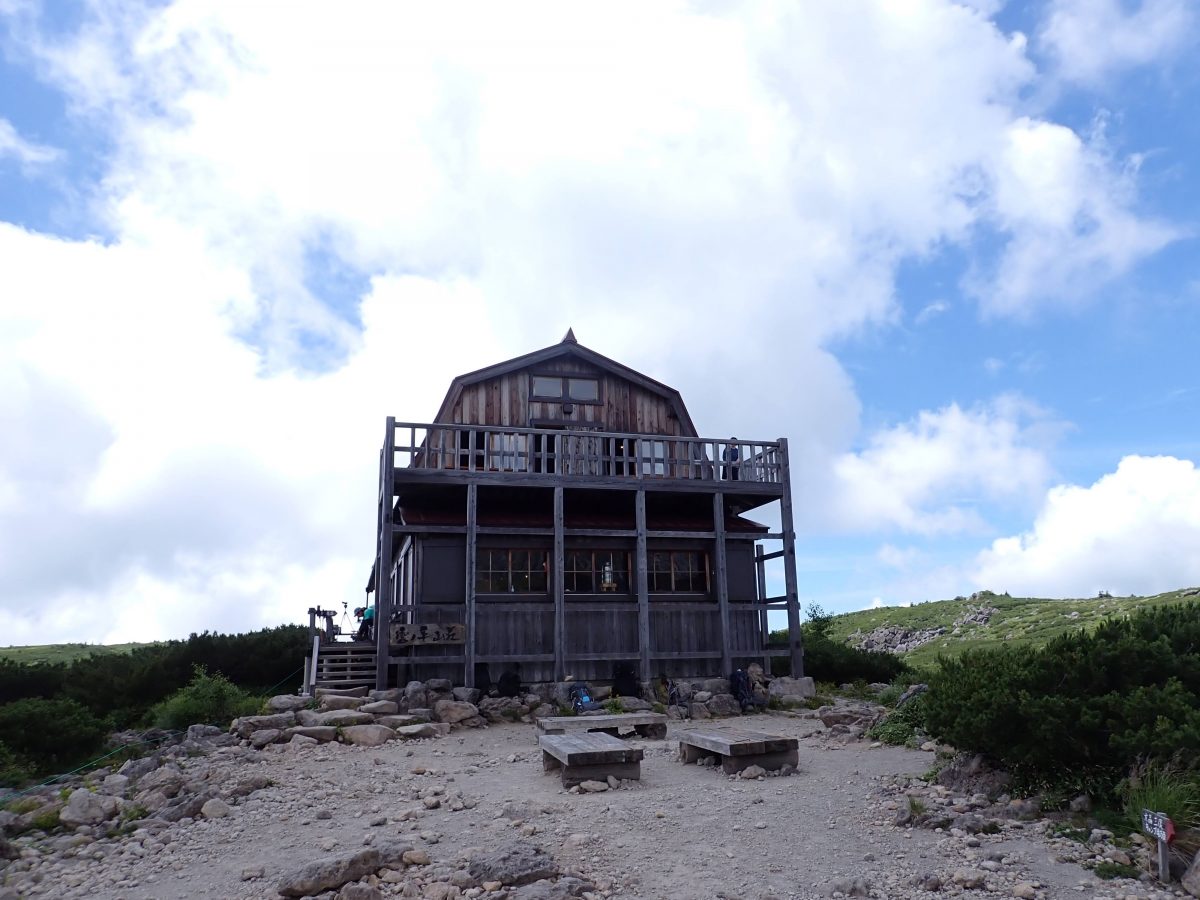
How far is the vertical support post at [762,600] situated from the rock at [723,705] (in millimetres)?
3173

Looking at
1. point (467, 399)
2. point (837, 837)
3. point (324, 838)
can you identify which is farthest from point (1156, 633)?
point (467, 399)

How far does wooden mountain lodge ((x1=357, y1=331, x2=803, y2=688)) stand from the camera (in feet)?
69.7

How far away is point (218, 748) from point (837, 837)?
1062 cm

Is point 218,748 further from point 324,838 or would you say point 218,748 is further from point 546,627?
point 546,627

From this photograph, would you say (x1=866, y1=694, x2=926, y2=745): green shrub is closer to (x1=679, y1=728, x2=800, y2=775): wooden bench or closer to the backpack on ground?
(x1=679, y1=728, x2=800, y2=775): wooden bench

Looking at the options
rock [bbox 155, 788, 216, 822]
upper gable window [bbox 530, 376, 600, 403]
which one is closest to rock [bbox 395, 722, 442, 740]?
rock [bbox 155, 788, 216, 822]

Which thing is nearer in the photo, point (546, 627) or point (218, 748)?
point (218, 748)

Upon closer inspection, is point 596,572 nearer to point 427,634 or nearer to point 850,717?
point 427,634

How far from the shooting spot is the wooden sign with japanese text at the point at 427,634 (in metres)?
20.0

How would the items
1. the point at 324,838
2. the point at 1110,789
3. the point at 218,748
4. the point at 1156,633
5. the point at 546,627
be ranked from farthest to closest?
the point at 546,627 < the point at 218,748 < the point at 1156,633 < the point at 324,838 < the point at 1110,789

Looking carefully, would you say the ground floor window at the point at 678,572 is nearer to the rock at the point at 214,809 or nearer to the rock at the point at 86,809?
the rock at the point at 214,809

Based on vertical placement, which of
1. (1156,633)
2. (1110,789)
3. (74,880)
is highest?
(1156,633)

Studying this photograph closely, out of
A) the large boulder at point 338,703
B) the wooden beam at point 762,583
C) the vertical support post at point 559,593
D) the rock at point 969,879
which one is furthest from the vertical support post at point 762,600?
the rock at point 969,879

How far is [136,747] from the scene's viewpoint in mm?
15133
